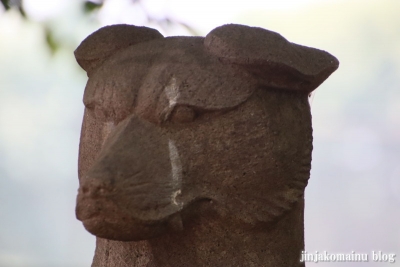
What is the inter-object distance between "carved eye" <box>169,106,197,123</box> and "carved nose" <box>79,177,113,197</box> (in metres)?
0.24

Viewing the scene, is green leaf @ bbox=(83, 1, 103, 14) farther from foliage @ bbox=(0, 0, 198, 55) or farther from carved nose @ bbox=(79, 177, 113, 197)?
carved nose @ bbox=(79, 177, 113, 197)

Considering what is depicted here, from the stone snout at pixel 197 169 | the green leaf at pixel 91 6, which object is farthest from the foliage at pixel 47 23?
the stone snout at pixel 197 169

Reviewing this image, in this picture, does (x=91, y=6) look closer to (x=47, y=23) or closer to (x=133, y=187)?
(x=47, y=23)

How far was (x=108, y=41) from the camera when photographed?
1616mm

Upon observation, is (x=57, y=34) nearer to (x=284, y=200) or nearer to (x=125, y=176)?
(x=125, y=176)

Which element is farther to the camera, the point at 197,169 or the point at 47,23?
the point at 47,23

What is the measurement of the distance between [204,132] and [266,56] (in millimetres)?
227

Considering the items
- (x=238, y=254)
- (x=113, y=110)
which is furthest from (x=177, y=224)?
(x=113, y=110)

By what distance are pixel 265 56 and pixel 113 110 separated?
384 millimetres

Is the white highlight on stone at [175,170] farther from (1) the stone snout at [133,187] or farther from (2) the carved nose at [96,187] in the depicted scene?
(2) the carved nose at [96,187]

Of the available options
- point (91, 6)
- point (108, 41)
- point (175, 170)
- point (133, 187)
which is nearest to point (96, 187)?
point (133, 187)

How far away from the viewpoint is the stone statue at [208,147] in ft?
4.51

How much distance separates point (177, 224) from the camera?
140 cm

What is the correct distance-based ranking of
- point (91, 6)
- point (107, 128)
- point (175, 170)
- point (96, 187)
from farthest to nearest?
1. point (91, 6)
2. point (107, 128)
3. point (175, 170)
4. point (96, 187)
